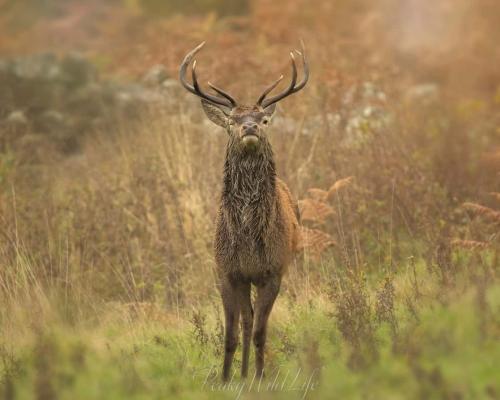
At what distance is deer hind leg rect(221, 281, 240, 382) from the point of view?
7625mm

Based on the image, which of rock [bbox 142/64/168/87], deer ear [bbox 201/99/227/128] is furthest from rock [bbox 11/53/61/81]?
deer ear [bbox 201/99/227/128]

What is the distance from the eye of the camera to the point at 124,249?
11.1 m

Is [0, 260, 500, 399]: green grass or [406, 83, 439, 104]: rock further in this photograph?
[406, 83, 439, 104]: rock

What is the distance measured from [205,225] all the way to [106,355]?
3.47m

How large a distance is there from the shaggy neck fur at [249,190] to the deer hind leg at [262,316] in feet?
1.14

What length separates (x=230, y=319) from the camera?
7.66 m

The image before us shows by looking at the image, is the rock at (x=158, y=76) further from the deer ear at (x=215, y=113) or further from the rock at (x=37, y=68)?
the deer ear at (x=215, y=113)

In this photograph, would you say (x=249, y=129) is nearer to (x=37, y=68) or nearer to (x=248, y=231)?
(x=248, y=231)

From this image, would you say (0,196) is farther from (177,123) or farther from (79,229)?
(177,123)

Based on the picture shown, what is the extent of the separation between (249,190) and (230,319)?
1.00m

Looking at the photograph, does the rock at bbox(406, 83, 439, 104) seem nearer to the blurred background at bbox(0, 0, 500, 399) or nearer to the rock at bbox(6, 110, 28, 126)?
the blurred background at bbox(0, 0, 500, 399)

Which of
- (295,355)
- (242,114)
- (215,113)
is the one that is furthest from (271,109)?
(295,355)

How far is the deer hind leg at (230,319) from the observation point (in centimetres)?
762

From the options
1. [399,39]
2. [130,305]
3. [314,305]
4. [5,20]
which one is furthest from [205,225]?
[5,20]
